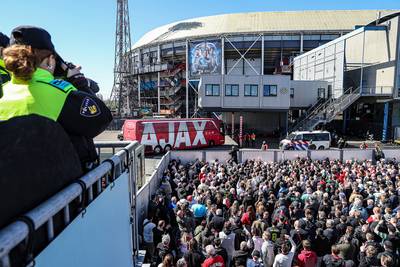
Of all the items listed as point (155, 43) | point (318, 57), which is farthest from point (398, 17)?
point (155, 43)

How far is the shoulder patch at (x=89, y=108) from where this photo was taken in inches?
69.2

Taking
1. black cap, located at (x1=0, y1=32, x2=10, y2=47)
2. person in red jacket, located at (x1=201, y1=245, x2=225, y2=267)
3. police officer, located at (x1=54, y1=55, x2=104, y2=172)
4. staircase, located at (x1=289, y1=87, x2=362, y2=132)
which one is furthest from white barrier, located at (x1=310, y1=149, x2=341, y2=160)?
black cap, located at (x1=0, y1=32, x2=10, y2=47)

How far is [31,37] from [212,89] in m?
30.8

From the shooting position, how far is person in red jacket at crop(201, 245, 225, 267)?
18.7 ft

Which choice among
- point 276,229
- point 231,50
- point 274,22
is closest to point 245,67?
point 231,50

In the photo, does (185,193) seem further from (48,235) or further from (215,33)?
(215,33)

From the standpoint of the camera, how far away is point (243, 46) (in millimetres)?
54844

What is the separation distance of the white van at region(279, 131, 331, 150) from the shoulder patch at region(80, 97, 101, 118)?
2460 cm

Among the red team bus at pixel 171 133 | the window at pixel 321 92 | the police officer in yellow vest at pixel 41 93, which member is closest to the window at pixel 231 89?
the red team bus at pixel 171 133

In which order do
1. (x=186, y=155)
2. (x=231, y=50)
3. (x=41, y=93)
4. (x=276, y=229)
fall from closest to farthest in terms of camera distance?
(x=41, y=93)
(x=276, y=229)
(x=186, y=155)
(x=231, y=50)

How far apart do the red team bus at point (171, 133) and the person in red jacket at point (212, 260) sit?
18961 millimetres

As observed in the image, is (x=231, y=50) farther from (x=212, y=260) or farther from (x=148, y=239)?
(x=212, y=260)

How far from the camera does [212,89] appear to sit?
32.3 m

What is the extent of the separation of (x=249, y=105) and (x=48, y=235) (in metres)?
31.9
